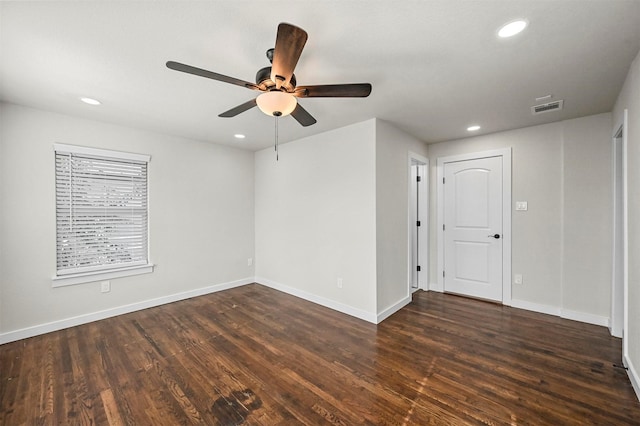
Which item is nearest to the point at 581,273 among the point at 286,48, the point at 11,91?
the point at 286,48

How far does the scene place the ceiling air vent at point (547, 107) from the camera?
269 centimetres

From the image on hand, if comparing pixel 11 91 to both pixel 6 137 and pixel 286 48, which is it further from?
pixel 286 48

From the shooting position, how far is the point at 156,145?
372cm

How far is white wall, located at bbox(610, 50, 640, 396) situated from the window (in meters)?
4.97

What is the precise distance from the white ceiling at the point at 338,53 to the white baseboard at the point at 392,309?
237cm

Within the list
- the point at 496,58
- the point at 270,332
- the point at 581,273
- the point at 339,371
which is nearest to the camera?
the point at 496,58

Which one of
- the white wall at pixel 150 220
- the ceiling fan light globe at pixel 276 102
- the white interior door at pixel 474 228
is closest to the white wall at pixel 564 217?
the white interior door at pixel 474 228

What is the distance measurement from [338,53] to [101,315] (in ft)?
13.1

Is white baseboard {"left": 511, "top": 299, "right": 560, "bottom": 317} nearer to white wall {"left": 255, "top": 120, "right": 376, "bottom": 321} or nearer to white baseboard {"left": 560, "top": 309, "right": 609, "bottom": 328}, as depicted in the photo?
white baseboard {"left": 560, "top": 309, "right": 609, "bottom": 328}

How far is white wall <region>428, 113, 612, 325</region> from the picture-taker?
9.82 feet

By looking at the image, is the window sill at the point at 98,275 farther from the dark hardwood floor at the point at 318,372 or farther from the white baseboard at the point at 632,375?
the white baseboard at the point at 632,375

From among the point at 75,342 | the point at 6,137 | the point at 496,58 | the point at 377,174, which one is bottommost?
the point at 75,342

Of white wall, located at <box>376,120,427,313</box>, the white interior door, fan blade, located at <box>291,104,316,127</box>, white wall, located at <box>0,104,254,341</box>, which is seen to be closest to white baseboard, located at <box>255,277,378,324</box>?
white wall, located at <box>376,120,427,313</box>

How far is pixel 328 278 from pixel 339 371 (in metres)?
1.53
